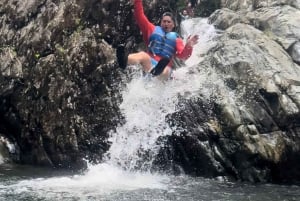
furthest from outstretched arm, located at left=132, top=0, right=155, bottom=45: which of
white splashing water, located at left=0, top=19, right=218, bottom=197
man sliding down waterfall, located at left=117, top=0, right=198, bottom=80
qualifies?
white splashing water, located at left=0, top=19, right=218, bottom=197

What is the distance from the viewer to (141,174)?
1008 centimetres

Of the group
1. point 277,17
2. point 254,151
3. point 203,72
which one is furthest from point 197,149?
point 277,17

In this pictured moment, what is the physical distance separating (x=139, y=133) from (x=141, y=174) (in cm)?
99

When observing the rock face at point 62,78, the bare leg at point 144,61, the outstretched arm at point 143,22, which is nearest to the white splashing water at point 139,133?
the bare leg at point 144,61

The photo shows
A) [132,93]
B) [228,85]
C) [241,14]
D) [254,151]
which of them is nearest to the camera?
[254,151]

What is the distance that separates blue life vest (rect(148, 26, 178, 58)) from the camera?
36.5 ft

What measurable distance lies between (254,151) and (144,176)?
2253 mm

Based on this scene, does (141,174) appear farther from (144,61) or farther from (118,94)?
(144,61)

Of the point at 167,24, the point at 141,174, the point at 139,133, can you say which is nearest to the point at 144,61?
the point at 167,24

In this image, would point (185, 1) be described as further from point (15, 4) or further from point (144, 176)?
point (144, 176)

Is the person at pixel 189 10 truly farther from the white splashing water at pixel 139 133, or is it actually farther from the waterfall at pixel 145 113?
the waterfall at pixel 145 113

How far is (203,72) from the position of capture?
11.2 metres

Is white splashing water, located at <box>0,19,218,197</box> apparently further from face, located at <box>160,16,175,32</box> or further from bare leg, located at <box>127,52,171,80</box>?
face, located at <box>160,16,175,32</box>

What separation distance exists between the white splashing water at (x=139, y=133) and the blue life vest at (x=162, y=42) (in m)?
0.63
